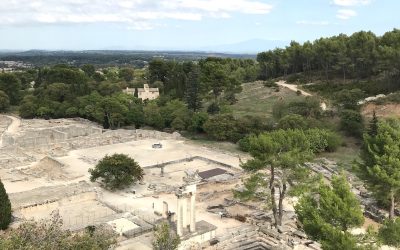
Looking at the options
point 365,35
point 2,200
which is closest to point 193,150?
point 2,200

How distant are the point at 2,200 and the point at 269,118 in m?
38.6

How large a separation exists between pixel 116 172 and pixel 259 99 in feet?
135

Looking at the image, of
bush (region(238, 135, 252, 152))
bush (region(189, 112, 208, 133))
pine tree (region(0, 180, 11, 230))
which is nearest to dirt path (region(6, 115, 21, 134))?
bush (region(189, 112, 208, 133))

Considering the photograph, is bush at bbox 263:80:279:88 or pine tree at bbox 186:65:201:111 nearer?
pine tree at bbox 186:65:201:111

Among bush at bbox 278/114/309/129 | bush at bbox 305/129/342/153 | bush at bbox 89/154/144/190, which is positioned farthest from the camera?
bush at bbox 278/114/309/129

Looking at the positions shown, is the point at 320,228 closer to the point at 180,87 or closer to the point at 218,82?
the point at 218,82

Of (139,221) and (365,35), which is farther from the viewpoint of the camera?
(365,35)

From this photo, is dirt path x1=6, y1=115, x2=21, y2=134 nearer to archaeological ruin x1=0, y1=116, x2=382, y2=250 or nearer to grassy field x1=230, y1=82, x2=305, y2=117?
archaeological ruin x1=0, y1=116, x2=382, y2=250

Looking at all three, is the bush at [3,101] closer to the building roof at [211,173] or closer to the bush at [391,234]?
the building roof at [211,173]

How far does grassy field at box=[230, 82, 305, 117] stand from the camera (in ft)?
213

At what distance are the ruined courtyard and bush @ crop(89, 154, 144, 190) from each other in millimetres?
724

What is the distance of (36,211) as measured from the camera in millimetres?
30516

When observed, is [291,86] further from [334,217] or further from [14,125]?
[334,217]

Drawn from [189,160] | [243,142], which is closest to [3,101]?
[189,160]
